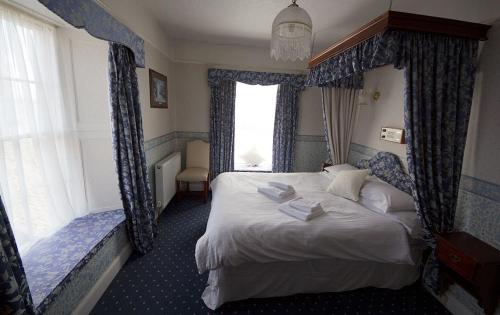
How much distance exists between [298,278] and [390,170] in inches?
67.6

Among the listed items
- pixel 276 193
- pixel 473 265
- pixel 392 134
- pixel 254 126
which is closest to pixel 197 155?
pixel 254 126

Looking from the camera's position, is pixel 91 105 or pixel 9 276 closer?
pixel 9 276

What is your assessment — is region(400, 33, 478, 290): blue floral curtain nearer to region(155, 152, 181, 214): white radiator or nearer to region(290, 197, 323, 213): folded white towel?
region(290, 197, 323, 213): folded white towel

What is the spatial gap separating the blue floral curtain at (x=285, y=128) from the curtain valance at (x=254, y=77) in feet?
0.34

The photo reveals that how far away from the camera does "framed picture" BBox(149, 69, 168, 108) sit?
3.13 m

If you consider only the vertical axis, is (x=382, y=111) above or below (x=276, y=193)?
above

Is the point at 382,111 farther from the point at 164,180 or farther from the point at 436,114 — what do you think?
the point at 164,180

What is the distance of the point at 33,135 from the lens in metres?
1.83

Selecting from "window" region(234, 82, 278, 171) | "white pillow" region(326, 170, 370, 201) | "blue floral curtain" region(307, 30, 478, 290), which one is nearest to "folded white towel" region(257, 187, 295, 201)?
"white pillow" region(326, 170, 370, 201)

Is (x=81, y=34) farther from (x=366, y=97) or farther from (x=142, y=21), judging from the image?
(x=366, y=97)

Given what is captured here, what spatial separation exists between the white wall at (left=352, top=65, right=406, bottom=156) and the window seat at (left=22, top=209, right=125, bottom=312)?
3.26m

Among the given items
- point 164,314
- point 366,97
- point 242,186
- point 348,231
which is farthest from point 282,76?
point 164,314

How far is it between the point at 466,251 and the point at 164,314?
232 cm

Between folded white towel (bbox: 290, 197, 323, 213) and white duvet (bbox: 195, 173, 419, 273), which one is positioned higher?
folded white towel (bbox: 290, 197, 323, 213)
